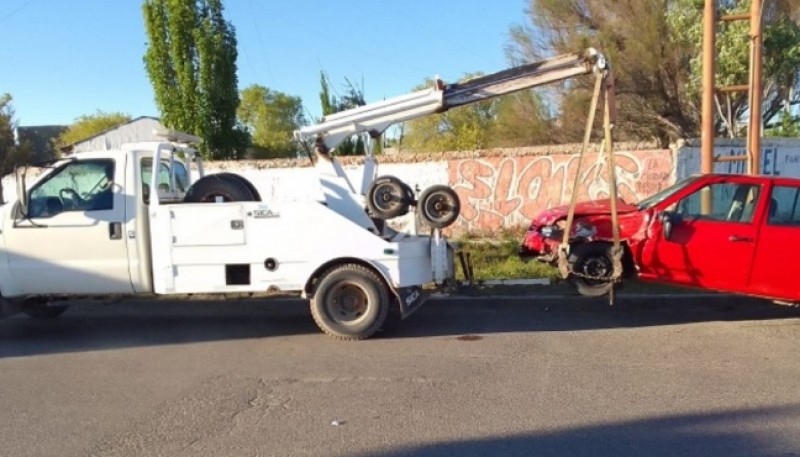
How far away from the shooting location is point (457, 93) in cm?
828

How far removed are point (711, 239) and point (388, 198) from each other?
11.9 ft

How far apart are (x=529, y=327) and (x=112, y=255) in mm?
4722

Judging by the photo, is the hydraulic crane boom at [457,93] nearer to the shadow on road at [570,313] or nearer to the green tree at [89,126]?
the shadow on road at [570,313]

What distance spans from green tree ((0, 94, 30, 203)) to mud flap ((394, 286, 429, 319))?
1207 inches

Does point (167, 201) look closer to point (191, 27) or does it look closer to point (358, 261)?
point (358, 261)

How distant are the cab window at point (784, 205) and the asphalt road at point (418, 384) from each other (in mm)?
A: 1247

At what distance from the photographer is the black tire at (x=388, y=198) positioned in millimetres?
7930

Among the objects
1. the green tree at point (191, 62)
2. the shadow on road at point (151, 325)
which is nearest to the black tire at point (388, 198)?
the shadow on road at point (151, 325)

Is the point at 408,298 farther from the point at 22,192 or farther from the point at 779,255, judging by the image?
the point at 22,192

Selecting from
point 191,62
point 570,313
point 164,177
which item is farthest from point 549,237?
point 191,62

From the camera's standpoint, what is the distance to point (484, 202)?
16.1 meters

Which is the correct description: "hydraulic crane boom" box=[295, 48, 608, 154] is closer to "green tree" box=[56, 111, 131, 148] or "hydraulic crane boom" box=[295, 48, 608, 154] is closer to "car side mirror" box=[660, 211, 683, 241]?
"car side mirror" box=[660, 211, 683, 241]

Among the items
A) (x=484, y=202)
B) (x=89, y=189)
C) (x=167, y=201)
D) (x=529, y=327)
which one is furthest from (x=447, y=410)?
(x=484, y=202)

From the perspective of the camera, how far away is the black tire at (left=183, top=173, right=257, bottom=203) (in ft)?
26.1
